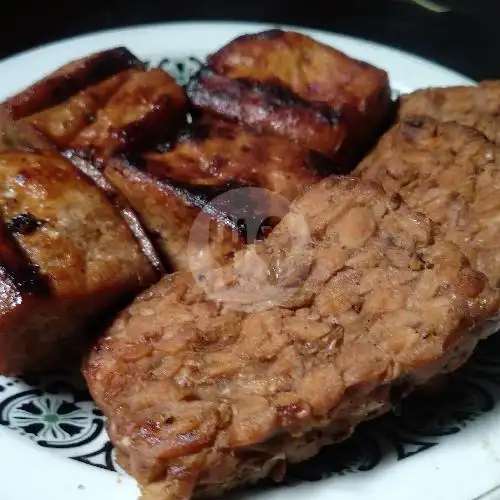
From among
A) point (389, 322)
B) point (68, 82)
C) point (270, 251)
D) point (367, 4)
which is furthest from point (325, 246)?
point (367, 4)

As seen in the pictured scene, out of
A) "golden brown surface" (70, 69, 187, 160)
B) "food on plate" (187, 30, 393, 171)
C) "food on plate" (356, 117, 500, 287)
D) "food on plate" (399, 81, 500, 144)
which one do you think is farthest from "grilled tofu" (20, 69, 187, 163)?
"food on plate" (399, 81, 500, 144)

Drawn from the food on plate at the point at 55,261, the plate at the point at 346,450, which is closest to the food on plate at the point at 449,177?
the plate at the point at 346,450

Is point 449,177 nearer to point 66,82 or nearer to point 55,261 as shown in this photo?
point 55,261

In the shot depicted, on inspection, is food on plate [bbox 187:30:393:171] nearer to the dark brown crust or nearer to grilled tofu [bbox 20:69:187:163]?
grilled tofu [bbox 20:69:187:163]

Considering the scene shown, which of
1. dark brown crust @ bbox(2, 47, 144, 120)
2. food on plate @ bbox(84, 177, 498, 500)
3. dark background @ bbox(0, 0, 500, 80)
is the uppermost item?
dark brown crust @ bbox(2, 47, 144, 120)

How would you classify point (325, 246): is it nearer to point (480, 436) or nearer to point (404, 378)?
point (404, 378)

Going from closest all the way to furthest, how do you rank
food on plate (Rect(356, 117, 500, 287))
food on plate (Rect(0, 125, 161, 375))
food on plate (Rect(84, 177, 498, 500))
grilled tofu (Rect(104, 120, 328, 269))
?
food on plate (Rect(84, 177, 498, 500)) → food on plate (Rect(0, 125, 161, 375)) → food on plate (Rect(356, 117, 500, 287)) → grilled tofu (Rect(104, 120, 328, 269))

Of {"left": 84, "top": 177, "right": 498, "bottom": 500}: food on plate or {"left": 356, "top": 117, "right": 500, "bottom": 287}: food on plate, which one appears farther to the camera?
{"left": 356, "top": 117, "right": 500, "bottom": 287}: food on plate
